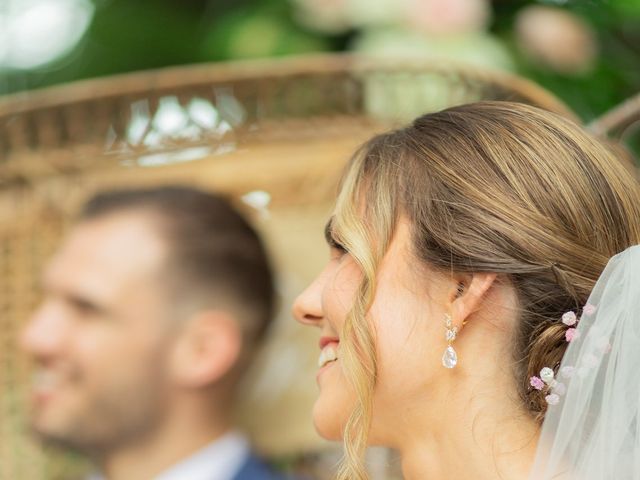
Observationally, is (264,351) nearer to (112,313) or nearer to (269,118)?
(112,313)

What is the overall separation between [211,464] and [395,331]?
50.2 inches

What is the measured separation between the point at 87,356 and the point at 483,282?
1.44 metres

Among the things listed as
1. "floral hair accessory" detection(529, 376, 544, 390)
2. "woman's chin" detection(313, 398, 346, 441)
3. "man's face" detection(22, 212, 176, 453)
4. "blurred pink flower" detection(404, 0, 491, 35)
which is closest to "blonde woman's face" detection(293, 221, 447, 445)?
"woman's chin" detection(313, 398, 346, 441)

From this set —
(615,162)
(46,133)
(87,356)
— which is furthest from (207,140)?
(615,162)

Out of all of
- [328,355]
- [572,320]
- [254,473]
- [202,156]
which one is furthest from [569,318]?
[202,156]

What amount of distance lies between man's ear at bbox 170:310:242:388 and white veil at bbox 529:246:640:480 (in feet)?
4.55

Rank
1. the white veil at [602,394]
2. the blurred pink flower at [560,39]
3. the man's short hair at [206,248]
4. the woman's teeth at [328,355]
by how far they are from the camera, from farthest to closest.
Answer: the man's short hair at [206,248] → the blurred pink flower at [560,39] → the woman's teeth at [328,355] → the white veil at [602,394]

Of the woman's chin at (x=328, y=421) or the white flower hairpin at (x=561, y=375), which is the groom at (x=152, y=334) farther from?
the white flower hairpin at (x=561, y=375)

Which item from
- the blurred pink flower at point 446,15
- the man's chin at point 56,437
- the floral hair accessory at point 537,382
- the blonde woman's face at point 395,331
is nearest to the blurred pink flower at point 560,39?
the blurred pink flower at point 446,15

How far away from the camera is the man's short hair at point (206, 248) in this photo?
8.73ft

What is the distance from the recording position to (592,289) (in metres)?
1.38

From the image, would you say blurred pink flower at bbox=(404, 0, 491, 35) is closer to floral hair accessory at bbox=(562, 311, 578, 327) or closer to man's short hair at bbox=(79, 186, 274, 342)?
man's short hair at bbox=(79, 186, 274, 342)

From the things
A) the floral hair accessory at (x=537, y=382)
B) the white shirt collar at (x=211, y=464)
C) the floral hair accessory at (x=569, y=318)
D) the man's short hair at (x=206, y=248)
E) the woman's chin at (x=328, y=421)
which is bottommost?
the white shirt collar at (x=211, y=464)

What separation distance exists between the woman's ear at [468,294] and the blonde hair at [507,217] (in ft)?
0.06
